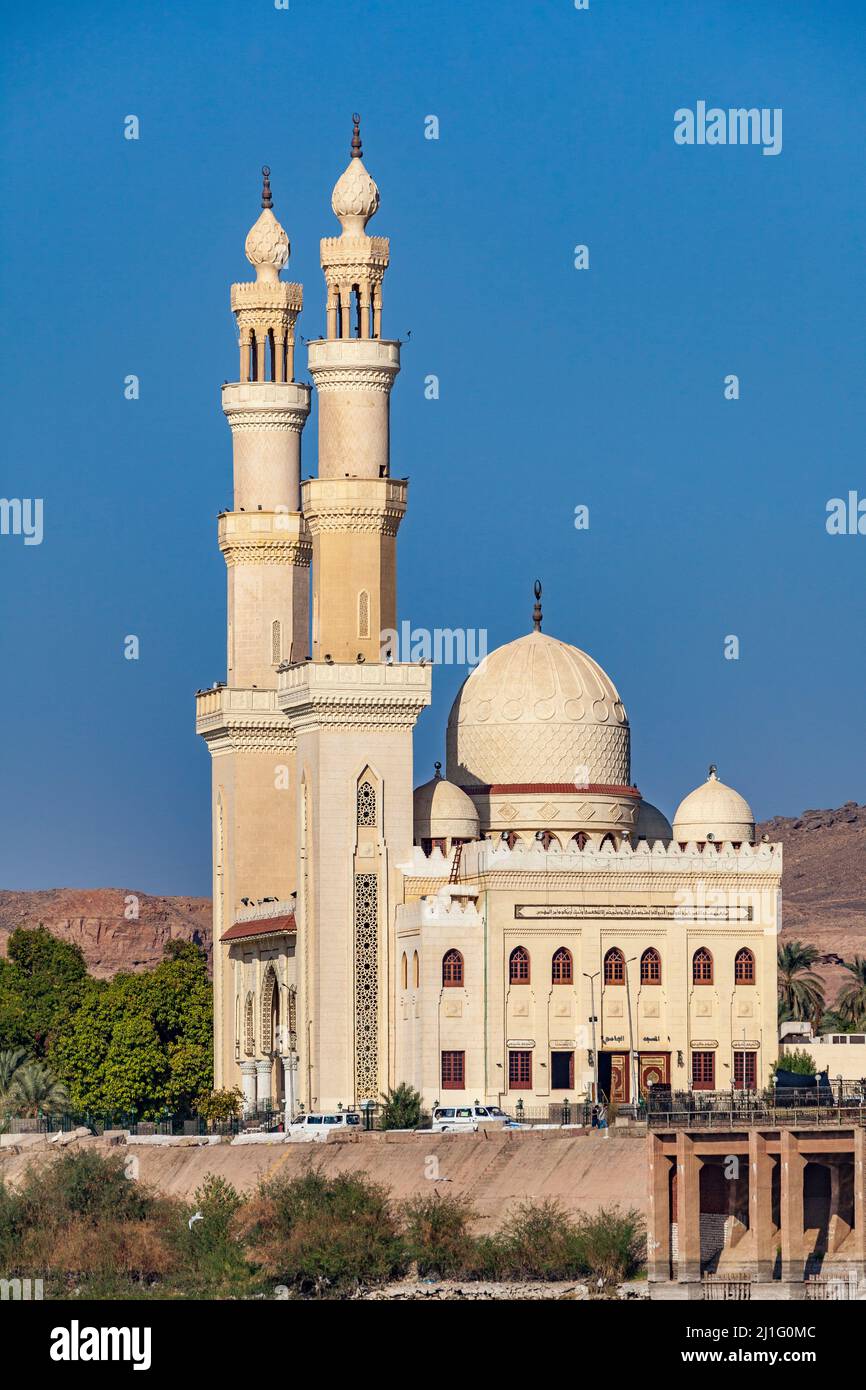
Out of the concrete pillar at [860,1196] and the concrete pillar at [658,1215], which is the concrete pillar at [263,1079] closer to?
the concrete pillar at [658,1215]

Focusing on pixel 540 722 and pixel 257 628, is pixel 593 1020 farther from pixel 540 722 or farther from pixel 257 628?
pixel 257 628

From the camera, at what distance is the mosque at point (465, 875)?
92.4m

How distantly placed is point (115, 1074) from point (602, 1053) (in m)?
18.7

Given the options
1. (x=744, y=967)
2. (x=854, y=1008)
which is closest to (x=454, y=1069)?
(x=744, y=967)

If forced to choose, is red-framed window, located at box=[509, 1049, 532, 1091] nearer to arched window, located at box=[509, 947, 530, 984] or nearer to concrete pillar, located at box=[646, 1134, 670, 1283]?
arched window, located at box=[509, 947, 530, 984]

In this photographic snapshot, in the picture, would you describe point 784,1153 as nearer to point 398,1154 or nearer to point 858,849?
point 398,1154

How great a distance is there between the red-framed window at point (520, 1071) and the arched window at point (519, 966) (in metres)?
1.80

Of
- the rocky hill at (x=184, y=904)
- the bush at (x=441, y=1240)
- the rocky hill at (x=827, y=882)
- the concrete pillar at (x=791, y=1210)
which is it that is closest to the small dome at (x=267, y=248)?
the bush at (x=441, y=1240)

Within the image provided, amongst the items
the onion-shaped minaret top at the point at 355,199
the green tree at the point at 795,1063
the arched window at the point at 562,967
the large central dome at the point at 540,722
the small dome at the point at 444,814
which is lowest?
the green tree at the point at 795,1063

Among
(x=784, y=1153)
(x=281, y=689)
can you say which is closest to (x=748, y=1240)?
(x=784, y=1153)

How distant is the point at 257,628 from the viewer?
104 metres

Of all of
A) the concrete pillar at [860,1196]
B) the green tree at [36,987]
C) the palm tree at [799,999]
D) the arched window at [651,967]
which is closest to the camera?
the concrete pillar at [860,1196]

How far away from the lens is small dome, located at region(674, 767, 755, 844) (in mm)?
97688

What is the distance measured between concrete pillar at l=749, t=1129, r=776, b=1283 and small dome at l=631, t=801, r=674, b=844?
25.2 meters
